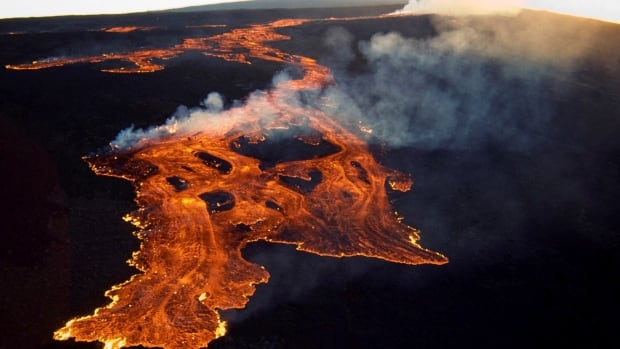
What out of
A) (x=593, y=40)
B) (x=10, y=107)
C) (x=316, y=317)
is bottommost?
(x=316, y=317)

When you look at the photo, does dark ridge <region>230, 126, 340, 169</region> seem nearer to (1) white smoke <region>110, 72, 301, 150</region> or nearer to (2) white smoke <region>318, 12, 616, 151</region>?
(1) white smoke <region>110, 72, 301, 150</region>

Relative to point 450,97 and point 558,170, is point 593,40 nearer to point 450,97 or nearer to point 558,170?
point 450,97

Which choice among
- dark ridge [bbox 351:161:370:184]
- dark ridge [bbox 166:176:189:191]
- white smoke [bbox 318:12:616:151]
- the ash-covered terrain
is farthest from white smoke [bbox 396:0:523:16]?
dark ridge [bbox 166:176:189:191]

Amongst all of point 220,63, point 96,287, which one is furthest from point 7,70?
point 96,287

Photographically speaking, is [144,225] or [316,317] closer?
[316,317]

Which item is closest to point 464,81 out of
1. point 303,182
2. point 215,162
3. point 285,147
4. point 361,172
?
point 361,172
